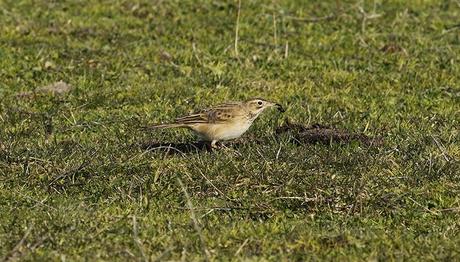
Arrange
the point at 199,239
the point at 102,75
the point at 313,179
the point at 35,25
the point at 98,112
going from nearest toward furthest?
the point at 199,239 → the point at 313,179 → the point at 98,112 → the point at 102,75 → the point at 35,25

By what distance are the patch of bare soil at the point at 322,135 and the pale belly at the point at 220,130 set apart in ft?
2.12

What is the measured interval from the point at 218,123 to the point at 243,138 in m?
0.79

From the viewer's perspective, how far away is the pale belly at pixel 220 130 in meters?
10.9

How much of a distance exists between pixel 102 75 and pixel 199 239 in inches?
265

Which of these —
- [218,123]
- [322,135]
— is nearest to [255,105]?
[218,123]

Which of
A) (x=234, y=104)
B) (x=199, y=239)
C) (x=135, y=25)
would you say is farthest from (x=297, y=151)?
(x=135, y=25)

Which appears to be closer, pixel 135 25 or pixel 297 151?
pixel 297 151

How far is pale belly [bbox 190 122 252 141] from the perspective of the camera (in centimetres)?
1090

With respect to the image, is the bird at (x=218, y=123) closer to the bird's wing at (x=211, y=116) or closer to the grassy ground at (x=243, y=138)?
the bird's wing at (x=211, y=116)

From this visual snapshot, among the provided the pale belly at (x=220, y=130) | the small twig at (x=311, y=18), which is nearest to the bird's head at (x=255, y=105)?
the pale belly at (x=220, y=130)

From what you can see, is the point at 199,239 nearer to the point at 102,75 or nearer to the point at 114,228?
the point at 114,228

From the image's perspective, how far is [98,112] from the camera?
43.0 ft

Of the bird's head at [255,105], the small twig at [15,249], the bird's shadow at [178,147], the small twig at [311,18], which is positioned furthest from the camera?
the small twig at [311,18]

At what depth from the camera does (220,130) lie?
10.9 metres
